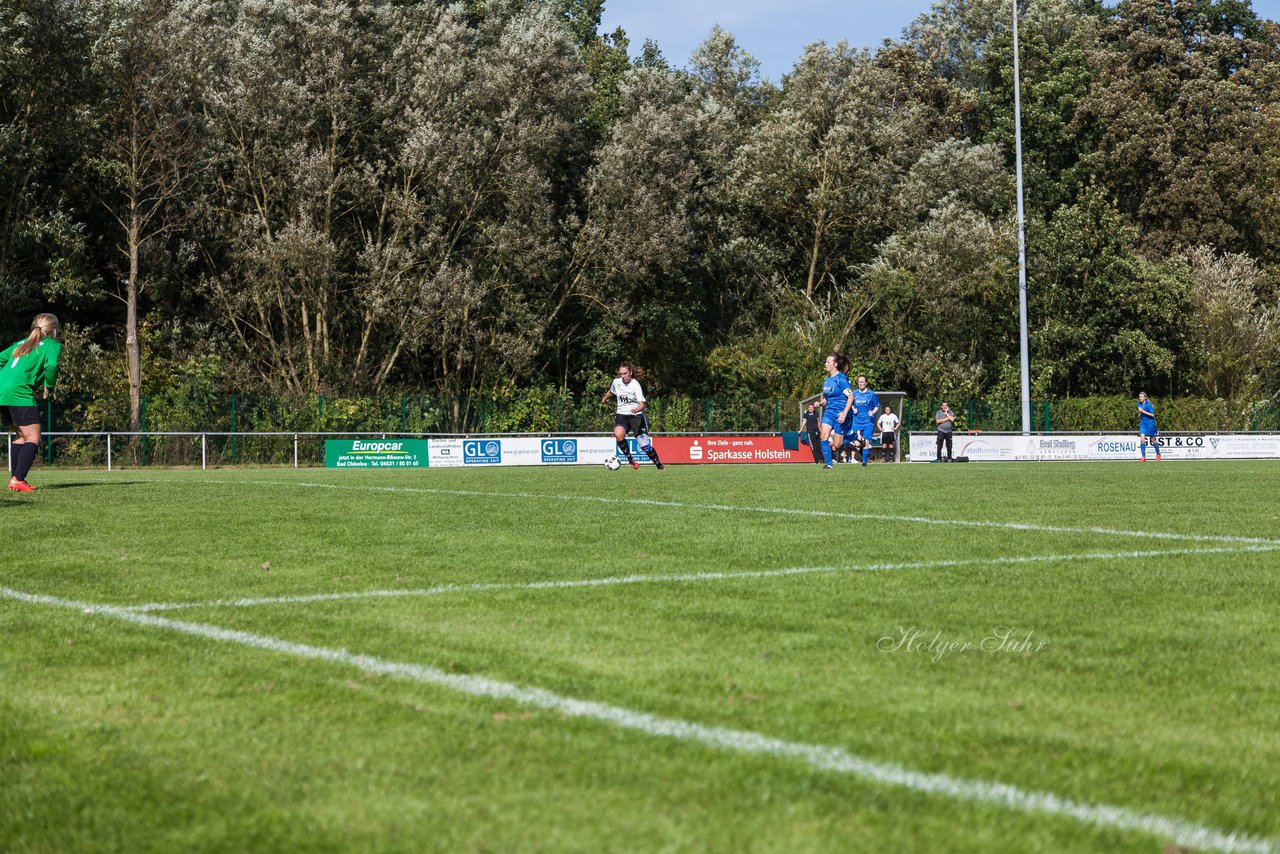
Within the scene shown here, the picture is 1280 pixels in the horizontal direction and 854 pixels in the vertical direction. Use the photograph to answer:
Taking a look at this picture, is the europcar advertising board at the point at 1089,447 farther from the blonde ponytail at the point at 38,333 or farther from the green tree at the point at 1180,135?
the blonde ponytail at the point at 38,333

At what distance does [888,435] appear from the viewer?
41.4 meters

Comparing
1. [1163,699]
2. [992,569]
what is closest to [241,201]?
[992,569]

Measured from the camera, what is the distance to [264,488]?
17.2 m

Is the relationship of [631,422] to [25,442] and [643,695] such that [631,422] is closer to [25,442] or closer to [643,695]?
[25,442]

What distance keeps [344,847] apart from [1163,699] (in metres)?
2.68

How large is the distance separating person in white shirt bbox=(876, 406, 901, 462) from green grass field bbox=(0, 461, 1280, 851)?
3187 cm

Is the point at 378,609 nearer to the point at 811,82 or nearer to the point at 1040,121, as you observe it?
the point at 811,82

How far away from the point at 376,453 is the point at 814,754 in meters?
34.2

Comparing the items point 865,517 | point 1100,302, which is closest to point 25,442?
point 865,517

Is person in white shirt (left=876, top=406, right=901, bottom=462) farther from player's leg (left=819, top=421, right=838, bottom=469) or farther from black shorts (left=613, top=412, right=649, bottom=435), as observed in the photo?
black shorts (left=613, top=412, right=649, bottom=435)

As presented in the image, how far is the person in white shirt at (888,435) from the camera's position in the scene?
134 ft

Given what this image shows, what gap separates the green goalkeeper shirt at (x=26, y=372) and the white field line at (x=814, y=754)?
11.0 metres

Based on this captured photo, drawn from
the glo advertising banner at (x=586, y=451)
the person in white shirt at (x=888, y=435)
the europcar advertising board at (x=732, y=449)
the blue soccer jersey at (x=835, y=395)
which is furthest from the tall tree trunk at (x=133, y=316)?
the person in white shirt at (x=888, y=435)

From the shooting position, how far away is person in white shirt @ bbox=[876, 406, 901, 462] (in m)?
40.9
